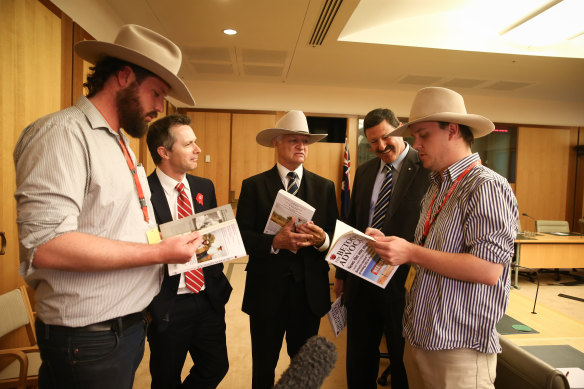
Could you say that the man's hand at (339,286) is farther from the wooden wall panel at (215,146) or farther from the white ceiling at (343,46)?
the wooden wall panel at (215,146)

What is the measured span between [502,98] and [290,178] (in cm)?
736

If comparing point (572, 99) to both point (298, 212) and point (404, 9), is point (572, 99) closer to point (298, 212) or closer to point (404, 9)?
point (404, 9)

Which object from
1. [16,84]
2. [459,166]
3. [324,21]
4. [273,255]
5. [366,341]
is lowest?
[366,341]

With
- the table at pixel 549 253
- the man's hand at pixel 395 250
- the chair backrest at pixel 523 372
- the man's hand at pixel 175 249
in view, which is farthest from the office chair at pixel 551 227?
the man's hand at pixel 175 249

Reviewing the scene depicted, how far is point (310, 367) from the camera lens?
0.47m

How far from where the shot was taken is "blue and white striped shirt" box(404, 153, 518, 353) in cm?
114

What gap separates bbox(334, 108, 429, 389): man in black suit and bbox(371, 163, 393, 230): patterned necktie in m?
0.02

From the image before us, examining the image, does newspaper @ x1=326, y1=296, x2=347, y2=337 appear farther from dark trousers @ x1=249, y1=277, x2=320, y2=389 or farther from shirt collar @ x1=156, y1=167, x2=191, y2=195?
shirt collar @ x1=156, y1=167, x2=191, y2=195

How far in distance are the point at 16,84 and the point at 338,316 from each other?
268cm

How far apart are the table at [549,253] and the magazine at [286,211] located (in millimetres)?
4666

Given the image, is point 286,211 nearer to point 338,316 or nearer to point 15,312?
point 338,316

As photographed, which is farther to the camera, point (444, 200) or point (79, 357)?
point (444, 200)

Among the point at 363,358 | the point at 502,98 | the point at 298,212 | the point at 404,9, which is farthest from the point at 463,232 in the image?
the point at 502,98

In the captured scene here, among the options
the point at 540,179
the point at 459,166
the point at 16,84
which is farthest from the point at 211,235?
the point at 540,179
